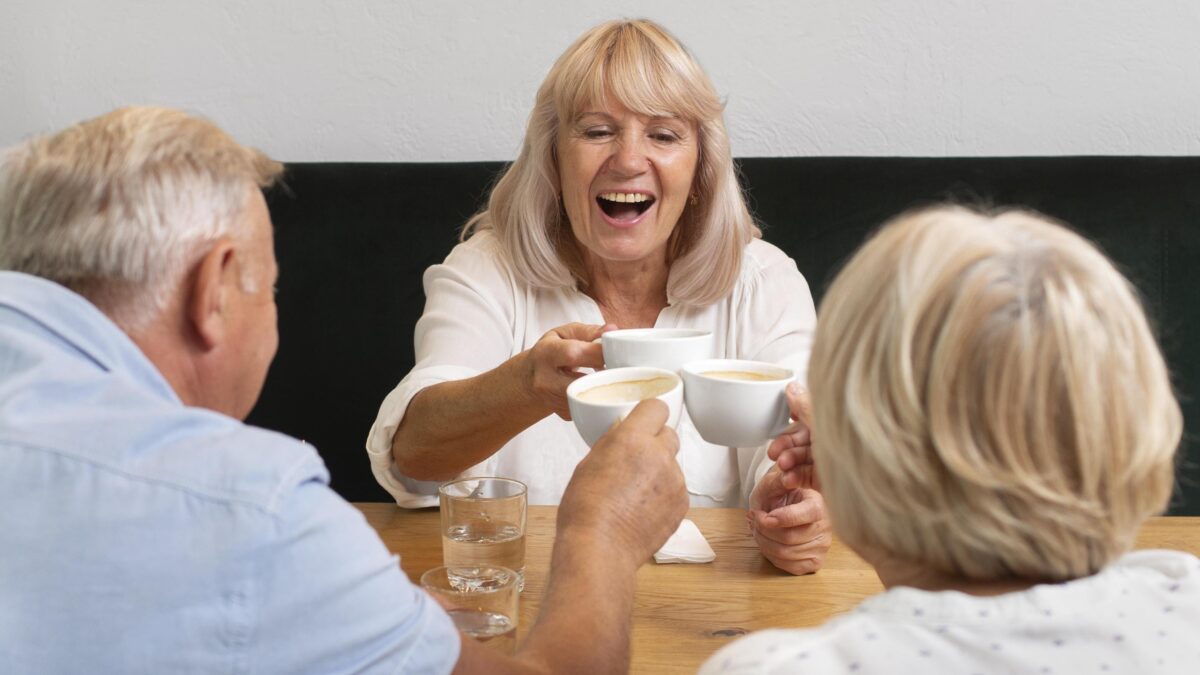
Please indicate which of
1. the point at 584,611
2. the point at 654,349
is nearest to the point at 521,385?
the point at 654,349

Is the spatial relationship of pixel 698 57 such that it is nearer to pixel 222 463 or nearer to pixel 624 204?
pixel 624 204

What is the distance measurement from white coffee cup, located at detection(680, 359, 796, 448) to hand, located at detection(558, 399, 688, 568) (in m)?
0.08

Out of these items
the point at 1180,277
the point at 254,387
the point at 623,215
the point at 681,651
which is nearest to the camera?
the point at 254,387

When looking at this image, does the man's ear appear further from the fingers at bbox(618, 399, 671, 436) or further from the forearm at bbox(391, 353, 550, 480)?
the forearm at bbox(391, 353, 550, 480)

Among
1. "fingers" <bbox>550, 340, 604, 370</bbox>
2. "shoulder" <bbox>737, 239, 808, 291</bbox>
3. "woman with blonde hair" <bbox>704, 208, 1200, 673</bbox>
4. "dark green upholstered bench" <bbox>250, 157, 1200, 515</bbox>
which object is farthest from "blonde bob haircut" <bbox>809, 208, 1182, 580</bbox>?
"dark green upholstered bench" <bbox>250, 157, 1200, 515</bbox>

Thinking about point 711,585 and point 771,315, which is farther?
point 771,315

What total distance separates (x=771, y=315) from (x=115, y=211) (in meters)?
1.36

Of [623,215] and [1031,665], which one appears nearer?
[1031,665]

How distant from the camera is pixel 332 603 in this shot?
845 mm

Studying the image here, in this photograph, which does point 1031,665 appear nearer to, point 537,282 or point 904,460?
point 904,460

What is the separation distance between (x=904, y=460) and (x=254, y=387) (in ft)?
1.98

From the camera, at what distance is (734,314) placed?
209 centimetres

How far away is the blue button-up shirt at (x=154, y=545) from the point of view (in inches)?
31.7

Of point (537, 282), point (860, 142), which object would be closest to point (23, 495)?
point (537, 282)
